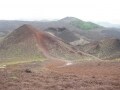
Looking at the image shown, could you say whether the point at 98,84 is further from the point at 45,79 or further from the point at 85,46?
the point at 85,46

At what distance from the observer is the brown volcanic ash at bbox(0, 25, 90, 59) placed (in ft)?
278

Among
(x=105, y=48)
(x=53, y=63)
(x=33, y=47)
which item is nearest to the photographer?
(x=53, y=63)

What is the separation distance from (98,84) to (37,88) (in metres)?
4.79

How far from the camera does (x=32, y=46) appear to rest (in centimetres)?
8662

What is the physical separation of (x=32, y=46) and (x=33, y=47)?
562mm

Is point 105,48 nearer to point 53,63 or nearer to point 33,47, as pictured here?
point 33,47

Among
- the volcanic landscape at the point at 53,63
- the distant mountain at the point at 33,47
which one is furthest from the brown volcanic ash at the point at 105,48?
the distant mountain at the point at 33,47

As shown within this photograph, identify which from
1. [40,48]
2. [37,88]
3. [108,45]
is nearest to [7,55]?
[40,48]

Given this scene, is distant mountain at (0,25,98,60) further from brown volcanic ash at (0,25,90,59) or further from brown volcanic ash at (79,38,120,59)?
brown volcanic ash at (79,38,120,59)

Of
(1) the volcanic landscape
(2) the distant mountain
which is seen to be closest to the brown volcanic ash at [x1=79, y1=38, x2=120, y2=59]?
(1) the volcanic landscape

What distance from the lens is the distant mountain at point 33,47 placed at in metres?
83.5

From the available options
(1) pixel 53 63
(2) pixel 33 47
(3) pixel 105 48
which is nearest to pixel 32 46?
(2) pixel 33 47

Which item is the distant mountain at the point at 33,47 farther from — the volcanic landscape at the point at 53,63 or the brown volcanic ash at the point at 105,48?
the brown volcanic ash at the point at 105,48

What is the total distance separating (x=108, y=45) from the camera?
119 meters
